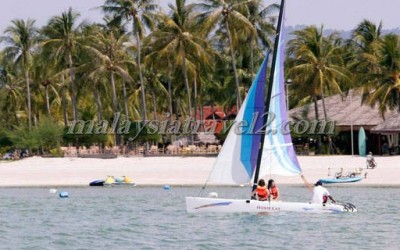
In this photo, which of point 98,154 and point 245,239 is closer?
point 245,239

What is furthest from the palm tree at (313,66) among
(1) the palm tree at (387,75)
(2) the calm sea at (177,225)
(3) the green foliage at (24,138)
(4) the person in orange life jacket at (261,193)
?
(4) the person in orange life jacket at (261,193)

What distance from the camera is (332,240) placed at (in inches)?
1205

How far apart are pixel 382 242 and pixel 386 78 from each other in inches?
1591

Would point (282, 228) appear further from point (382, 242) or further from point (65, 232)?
point (65, 232)

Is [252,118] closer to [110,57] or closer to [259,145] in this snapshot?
[259,145]

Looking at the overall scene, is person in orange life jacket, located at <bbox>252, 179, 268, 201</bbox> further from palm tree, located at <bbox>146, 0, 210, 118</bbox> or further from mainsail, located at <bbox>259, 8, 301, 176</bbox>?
palm tree, located at <bbox>146, 0, 210, 118</bbox>

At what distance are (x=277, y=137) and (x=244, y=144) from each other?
1.16m

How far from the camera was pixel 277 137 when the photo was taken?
35.9m

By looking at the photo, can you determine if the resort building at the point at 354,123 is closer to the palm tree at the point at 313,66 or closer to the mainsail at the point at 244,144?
the palm tree at the point at 313,66

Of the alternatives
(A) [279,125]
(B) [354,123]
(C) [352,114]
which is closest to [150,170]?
(B) [354,123]

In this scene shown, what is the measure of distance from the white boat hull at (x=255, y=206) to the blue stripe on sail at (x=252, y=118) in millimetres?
1443

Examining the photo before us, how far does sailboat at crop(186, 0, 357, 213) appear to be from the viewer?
35219 millimetres

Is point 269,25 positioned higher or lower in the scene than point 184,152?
higher

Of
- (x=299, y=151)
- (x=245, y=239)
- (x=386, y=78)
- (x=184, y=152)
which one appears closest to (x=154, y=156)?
(x=184, y=152)
